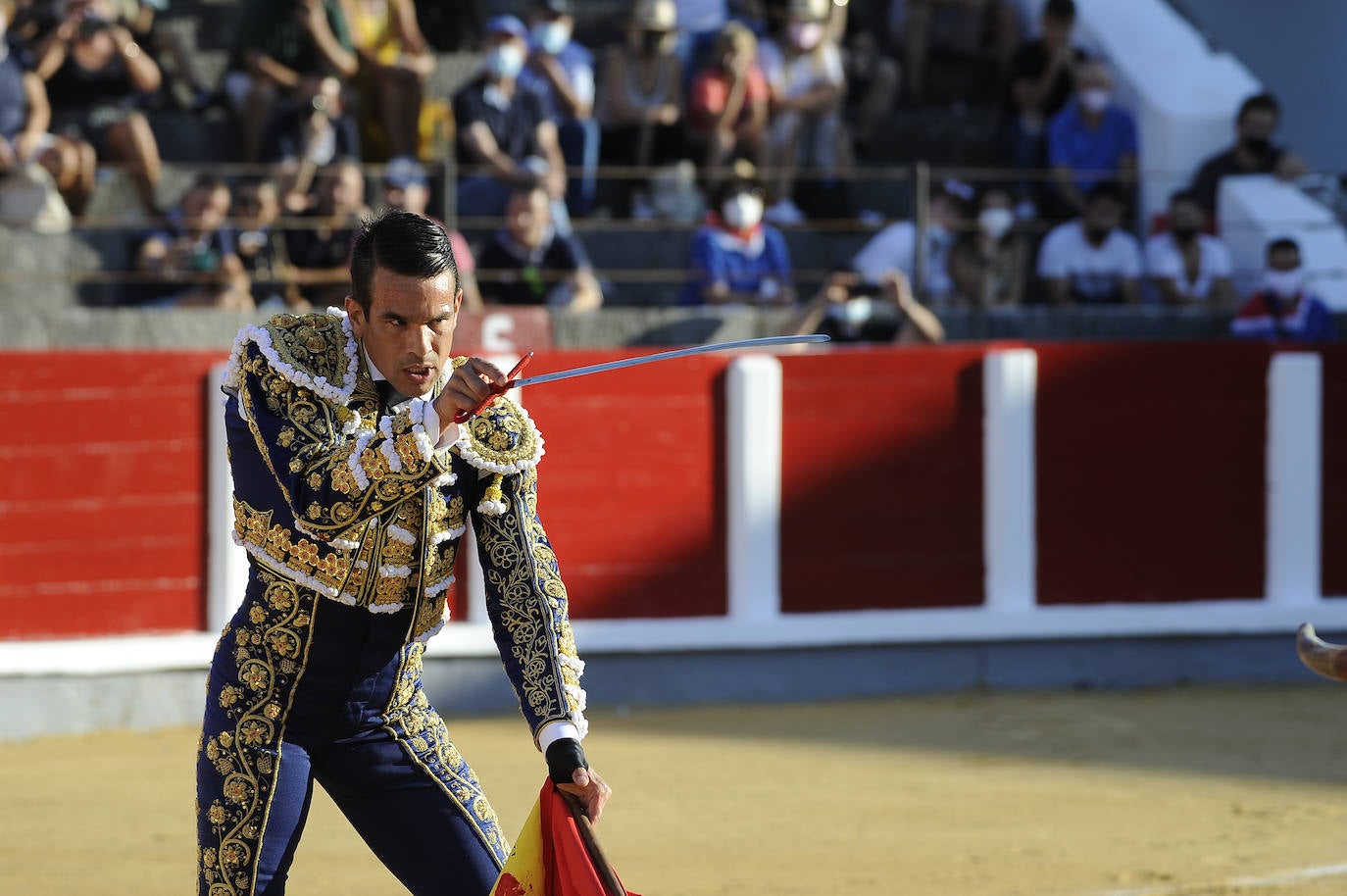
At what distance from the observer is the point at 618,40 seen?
9.16 meters

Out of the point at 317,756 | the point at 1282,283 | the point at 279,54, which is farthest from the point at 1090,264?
the point at 317,756

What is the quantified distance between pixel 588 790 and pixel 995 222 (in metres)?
5.80

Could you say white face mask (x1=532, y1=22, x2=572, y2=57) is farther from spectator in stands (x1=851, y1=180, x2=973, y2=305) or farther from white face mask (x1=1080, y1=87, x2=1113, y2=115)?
white face mask (x1=1080, y1=87, x2=1113, y2=115)

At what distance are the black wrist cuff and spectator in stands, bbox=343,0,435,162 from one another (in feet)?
19.4

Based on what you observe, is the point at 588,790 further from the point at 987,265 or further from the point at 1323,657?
the point at 987,265

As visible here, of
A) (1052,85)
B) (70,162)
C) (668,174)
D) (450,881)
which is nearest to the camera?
(450,881)

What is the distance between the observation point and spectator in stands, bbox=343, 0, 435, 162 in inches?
312

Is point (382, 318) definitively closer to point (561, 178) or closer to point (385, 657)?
point (385, 657)

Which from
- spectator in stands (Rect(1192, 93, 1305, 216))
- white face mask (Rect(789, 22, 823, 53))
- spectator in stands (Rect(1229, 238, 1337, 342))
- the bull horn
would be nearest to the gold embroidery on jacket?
the bull horn

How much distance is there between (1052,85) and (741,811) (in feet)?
16.3

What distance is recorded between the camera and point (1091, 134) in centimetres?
852

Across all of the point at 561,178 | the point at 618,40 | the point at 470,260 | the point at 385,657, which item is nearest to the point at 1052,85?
the point at 618,40

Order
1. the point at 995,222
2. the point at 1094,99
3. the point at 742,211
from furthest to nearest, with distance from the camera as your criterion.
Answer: the point at 1094,99, the point at 995,222, the point at 742,211

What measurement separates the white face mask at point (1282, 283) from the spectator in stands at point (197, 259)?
382cm
